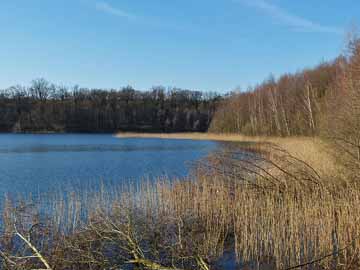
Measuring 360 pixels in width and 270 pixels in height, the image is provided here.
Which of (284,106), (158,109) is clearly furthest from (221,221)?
(158,109)

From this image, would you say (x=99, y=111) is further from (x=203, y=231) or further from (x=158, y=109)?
(x=203, y=231)

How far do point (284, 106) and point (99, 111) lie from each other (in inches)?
2258

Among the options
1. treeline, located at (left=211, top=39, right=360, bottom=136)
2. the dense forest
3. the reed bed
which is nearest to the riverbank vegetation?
the reed bed

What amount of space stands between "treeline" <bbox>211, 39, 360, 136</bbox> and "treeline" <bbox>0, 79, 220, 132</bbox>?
27507 mm

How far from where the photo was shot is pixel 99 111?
312ft

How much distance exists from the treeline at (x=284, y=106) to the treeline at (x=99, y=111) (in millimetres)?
27507

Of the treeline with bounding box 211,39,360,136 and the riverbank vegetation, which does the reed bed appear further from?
the treeline with bounding box 211,39,360,136

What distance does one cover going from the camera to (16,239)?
29.6ft

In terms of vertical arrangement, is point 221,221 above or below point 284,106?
below

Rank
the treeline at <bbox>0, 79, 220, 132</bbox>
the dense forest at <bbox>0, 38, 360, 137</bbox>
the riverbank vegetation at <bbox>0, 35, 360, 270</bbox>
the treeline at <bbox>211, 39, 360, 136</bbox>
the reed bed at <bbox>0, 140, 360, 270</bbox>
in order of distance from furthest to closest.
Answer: the treeline at <bbox>0, 79, 220, 132</bbox>, the dense forest at <bbox>0, 38, 360, 137</bbox>, the treeline at <bbox>211, 39, 360, 136</bbox>, the riverbank vegetation at <bbox>0, 35, 360, 270</bbox>, the reed bed at <bbox>0, 140, 360, 270</bbox>

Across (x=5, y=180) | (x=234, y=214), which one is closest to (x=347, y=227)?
(x=234, y=214)

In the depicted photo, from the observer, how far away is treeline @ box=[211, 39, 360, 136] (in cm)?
3709

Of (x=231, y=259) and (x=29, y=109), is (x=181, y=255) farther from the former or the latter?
(x=29, y=109)

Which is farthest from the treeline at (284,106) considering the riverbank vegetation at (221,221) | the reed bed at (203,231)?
the reed bed at (203,231)
